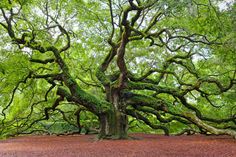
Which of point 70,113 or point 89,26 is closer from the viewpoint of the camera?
point 89,26

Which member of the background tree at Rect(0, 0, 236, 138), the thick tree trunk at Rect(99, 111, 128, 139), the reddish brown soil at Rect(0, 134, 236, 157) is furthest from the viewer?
the thick tree trunk at Rect(99, 111, 128, 139)

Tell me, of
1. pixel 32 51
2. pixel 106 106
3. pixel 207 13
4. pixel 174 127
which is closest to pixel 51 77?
pixel 32 51

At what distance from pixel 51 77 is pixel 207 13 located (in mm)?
6510

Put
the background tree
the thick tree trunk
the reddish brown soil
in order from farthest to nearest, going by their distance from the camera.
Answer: the thick tree trunk, the background tree, the reddish brown soil

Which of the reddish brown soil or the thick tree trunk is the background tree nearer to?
the thick tree trunk

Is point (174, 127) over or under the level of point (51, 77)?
under

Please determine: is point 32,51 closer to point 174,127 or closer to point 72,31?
point 72,31

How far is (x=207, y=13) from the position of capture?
35.0ft

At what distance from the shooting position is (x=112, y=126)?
12.8 metres

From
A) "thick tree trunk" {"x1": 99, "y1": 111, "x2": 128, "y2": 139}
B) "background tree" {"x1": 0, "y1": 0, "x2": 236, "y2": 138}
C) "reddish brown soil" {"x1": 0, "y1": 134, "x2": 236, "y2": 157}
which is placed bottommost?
"reddish brown soil" {"x1": 0, "y1": 134, "x2": 236, "y2": 157}

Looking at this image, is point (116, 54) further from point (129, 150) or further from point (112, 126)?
point (129, 150)

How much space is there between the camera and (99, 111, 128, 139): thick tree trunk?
41.6 feet

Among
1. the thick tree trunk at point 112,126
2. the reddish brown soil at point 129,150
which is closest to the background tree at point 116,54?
the thick tree trunk at point 112,126

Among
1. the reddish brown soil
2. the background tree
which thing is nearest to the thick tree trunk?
the background tree
